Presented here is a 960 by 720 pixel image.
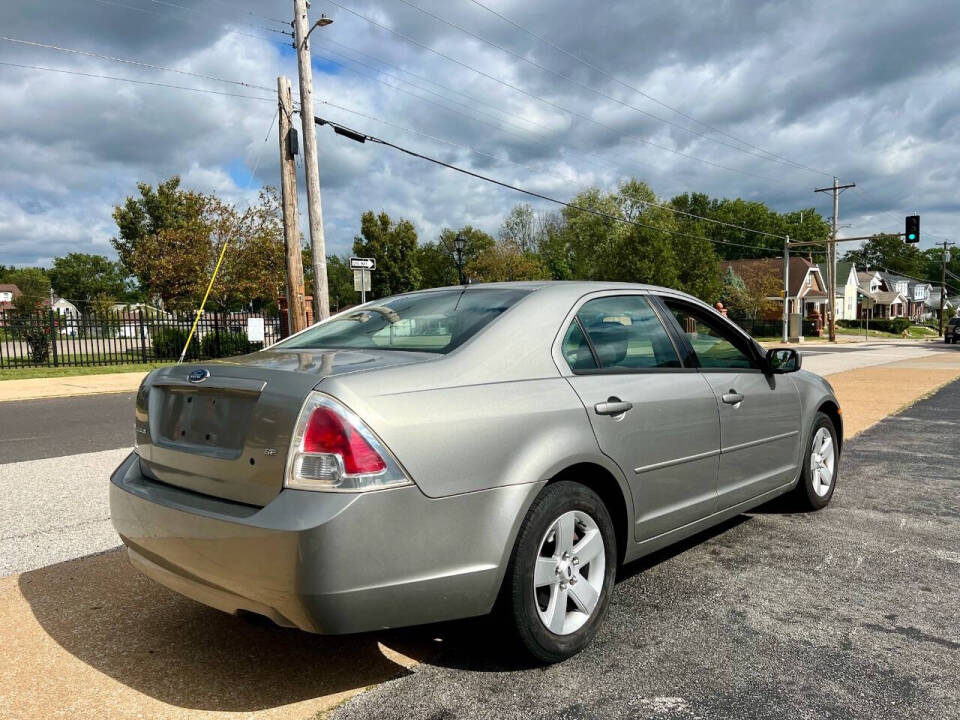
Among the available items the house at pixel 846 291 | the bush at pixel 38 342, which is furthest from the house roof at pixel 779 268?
the bush at pixel 38 342

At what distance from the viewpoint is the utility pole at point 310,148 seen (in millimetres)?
15414

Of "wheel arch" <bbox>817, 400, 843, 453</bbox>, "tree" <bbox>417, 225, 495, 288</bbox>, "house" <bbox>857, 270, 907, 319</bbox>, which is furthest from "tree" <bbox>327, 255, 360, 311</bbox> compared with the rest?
"wheel arch" <bbox>817, 400, 843, 453</bbox>

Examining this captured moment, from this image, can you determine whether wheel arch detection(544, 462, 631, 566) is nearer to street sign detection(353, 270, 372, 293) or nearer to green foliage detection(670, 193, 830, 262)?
street sign detection(353, 270, 372, 293)

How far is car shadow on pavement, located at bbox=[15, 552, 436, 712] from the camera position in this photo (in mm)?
2600

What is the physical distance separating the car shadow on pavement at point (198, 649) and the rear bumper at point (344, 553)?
12.1 inches

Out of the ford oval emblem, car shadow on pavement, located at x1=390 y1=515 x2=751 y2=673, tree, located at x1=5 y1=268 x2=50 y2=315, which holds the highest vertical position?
tree, located at x1=5 y1=268 x2=50 y2=315

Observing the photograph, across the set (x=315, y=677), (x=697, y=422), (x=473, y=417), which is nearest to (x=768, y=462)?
(x=697, y=422)

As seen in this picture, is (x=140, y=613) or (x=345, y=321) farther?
(x=345, y=321)

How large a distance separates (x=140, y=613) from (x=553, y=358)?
2.26 metres

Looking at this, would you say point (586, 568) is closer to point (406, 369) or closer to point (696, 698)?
point (696, 698)

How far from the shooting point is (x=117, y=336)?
22281 mm

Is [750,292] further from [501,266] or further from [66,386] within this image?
[66,386]

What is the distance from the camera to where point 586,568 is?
2.91m

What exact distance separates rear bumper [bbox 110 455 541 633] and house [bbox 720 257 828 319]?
6027 cm
